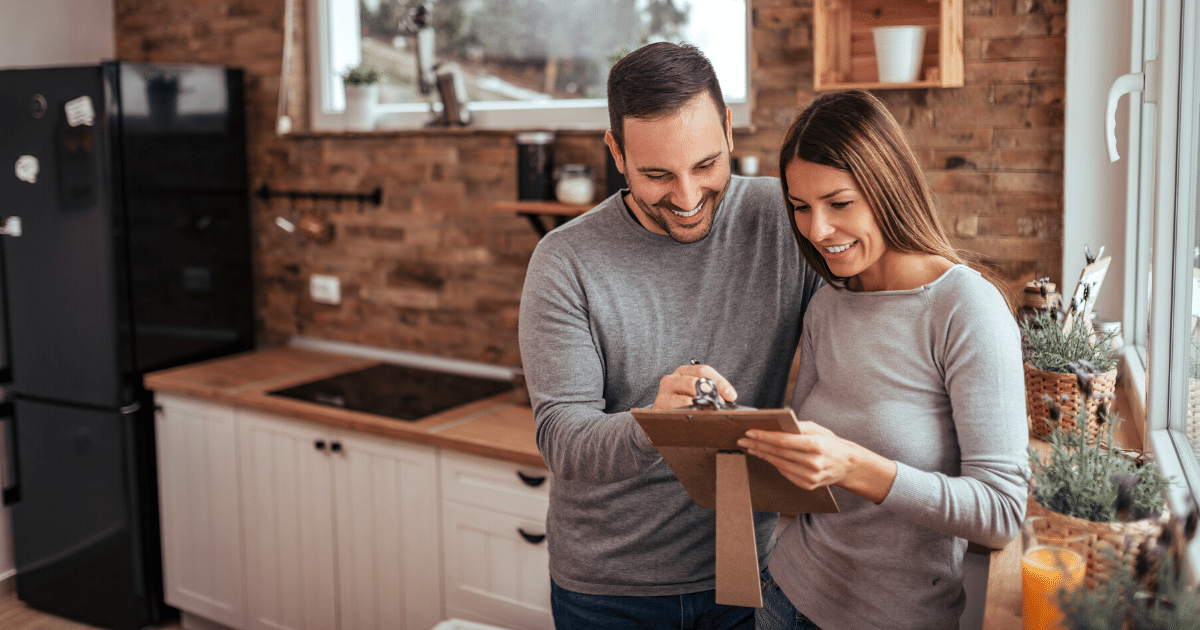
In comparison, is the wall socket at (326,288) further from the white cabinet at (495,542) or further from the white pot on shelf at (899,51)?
the white pot on shelf at (899,51)

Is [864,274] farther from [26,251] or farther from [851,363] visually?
[26,251]

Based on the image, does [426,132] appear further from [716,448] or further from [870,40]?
[716,448]

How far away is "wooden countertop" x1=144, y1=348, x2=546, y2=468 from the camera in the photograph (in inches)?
96.2

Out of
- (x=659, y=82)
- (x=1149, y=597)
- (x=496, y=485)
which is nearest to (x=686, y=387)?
(x=659, y=82)

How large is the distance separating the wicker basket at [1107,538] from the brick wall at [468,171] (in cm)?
134

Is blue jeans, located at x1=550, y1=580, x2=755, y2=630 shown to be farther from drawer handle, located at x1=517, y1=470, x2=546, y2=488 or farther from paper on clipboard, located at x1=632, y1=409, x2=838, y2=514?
drawer handle, located at x1=517, y1=470, x2=546, y2=488

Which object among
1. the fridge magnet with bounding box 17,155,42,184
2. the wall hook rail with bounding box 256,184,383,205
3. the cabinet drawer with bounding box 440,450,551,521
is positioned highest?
the fridge magnet with bounding box 17,155,42,184

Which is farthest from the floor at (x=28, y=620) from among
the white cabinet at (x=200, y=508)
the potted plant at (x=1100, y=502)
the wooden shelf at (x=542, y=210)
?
the potted plant at (x=1100, y=502)

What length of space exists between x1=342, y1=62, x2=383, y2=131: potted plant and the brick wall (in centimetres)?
7

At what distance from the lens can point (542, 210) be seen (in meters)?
2.69

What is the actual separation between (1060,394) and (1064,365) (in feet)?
0.17

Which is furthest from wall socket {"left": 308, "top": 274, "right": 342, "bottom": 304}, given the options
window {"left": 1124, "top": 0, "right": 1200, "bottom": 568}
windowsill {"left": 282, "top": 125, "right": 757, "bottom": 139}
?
window {"left": 1124, "top": 0, "right": 1200, "bottom": 568}

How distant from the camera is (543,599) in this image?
2.38m

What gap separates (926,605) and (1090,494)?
0.29 metres
